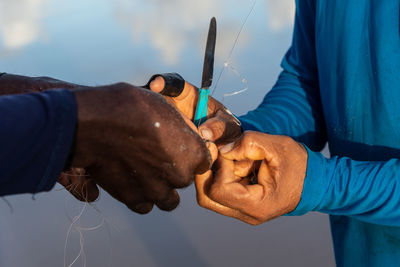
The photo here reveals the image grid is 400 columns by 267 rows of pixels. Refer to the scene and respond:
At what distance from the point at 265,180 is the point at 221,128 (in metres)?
0.23

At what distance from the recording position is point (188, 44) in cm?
350

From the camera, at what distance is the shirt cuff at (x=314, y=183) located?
2.89 ft

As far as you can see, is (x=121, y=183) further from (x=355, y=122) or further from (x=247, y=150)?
(x=355, y=122)

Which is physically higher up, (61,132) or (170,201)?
(61,132)

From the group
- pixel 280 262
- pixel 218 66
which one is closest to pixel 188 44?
pixel 218 66

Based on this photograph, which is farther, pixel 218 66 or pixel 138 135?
pixel 218 66

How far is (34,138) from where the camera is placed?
61cm

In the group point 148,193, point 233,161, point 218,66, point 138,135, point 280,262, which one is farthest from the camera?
point 218,66

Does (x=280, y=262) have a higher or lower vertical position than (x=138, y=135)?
lower

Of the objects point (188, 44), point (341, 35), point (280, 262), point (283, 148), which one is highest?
point (341, 35)

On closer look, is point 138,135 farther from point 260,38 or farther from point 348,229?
point 260,38

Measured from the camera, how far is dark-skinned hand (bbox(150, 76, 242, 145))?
1.04 meters

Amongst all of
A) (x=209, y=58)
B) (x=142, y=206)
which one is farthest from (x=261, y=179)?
(x=209, y=58)

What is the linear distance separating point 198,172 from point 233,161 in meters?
0.16
